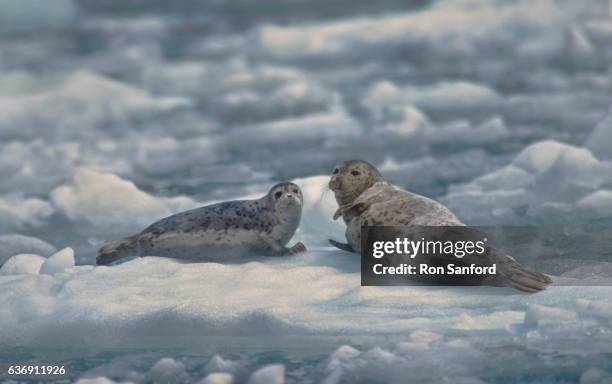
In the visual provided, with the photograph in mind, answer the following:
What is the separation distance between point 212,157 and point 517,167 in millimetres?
4009

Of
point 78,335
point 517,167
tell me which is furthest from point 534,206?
point 78,335

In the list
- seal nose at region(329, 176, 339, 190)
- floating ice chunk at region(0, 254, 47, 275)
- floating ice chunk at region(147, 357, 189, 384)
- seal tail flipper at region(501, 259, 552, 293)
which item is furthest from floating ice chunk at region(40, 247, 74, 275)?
seal tail flipper at region(501, 259, 552, 293)

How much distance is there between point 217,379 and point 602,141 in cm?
880

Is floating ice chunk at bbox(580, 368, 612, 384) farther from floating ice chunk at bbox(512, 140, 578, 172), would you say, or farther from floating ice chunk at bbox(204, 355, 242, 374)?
floating ice chunk at bbox(512, 140, 578, 172)

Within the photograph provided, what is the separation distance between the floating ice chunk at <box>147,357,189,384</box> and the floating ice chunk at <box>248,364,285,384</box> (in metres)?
0.43

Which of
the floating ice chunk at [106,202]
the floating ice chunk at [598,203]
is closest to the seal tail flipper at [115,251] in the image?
the floating ice chunk at [106,202]

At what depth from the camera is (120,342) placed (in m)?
6.63

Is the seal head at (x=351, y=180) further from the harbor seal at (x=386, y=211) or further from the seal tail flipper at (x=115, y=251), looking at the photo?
the seal tail flipper at (x=115, y=251)

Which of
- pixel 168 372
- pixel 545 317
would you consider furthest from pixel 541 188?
pixel 168 372

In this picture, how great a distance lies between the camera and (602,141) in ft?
42.9

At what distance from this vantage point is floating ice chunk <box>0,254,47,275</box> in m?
8.60

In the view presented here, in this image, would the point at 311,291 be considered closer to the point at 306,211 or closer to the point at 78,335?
the point at 78,335

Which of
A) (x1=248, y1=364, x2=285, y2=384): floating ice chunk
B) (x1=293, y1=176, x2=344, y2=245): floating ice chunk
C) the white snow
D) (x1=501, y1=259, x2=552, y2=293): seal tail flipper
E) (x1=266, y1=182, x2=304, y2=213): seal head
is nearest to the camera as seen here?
(x1=248, y1=364, x2=285, y2=384): floating ice chunk

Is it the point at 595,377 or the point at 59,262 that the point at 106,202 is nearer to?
Result: the point at 59,262
